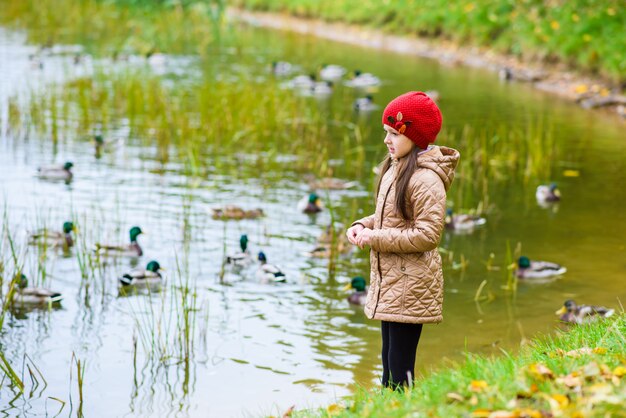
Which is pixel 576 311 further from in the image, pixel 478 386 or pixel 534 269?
pixel 478 386

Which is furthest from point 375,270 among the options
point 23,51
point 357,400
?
point 23,51

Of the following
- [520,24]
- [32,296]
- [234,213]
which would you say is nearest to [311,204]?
[234,213]

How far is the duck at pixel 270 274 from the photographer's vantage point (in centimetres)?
968

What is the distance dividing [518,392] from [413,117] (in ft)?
5.54

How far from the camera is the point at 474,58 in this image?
2762cm

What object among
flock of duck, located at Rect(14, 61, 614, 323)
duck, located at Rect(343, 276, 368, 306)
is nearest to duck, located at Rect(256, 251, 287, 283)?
flock of duck, located at Rect(14, 61, 614, 323)

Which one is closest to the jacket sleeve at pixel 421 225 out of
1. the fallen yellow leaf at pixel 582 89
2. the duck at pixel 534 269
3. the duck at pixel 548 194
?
the duck at pixel 534 269

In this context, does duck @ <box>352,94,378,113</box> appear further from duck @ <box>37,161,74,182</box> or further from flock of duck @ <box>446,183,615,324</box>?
duck @ <box>37,161,74,182</box>

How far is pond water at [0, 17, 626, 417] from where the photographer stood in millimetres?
7379

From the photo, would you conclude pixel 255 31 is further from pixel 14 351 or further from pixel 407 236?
pixel 407 236

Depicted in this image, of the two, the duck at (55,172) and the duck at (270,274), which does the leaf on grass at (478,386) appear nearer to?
the duck at (270,274)

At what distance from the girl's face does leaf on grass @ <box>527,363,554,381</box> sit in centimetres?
144

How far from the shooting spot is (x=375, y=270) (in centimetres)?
555

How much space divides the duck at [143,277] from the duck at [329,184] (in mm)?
3668
